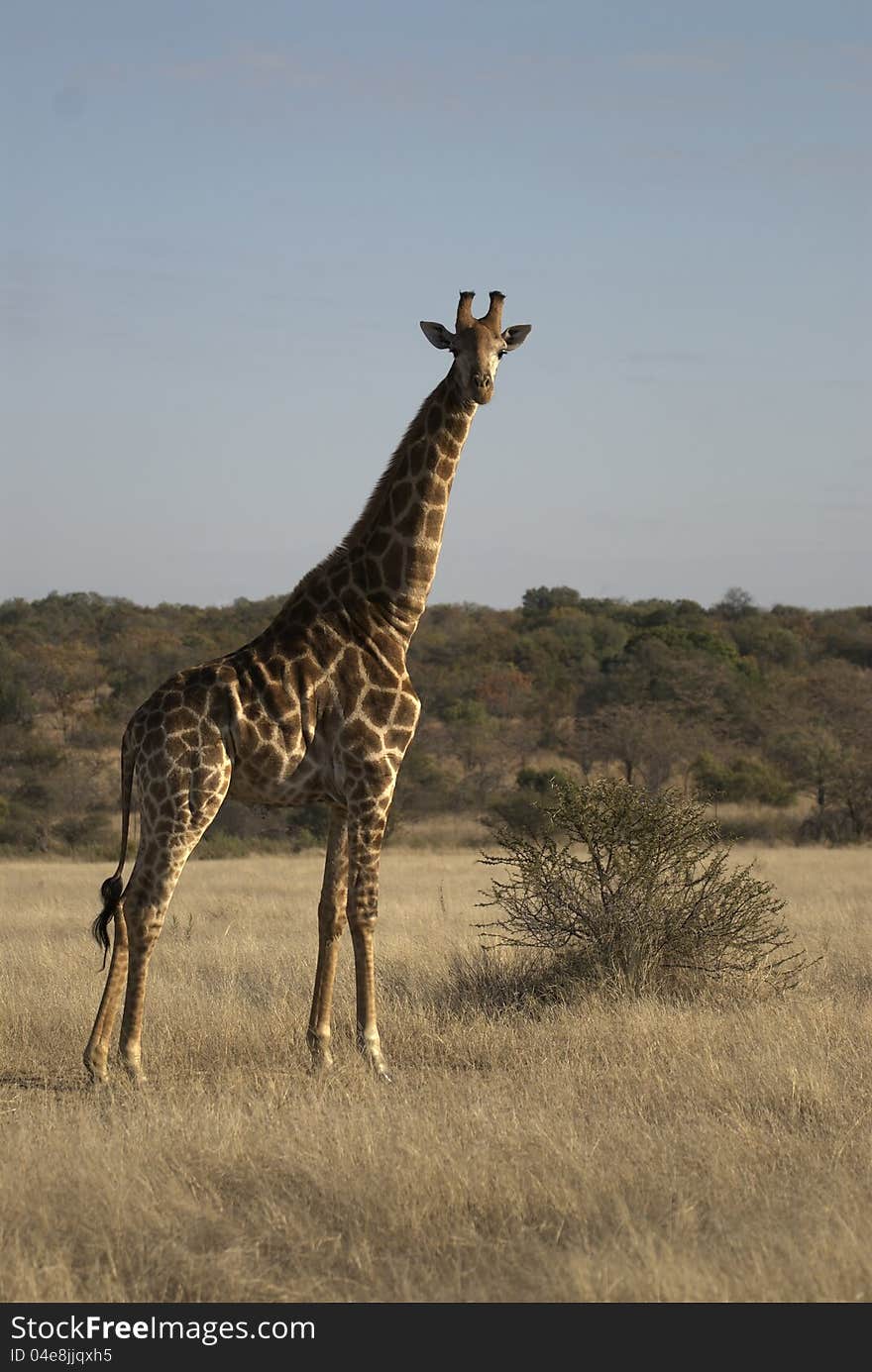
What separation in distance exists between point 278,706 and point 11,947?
5.40 metres

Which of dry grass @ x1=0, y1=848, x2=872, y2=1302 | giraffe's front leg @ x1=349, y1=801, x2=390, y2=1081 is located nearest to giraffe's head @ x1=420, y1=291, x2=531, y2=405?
giraffe's front leg @ x1=349, y1=801, x2=390, y2=1081

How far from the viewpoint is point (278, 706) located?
8.20 m

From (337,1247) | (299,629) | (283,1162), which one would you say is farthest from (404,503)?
(337,1247)

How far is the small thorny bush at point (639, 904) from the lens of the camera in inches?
386

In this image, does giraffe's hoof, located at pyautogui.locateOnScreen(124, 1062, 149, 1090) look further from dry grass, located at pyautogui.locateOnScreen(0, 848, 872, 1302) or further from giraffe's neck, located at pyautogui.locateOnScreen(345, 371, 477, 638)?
giraffe's neck, located at pyautogui.locateOnScreen(345, 371, 477, 638)

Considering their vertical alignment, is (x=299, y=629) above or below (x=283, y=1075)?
above

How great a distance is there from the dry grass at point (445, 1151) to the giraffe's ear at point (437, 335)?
3736mm


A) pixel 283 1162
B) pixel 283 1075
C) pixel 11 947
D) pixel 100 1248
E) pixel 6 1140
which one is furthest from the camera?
pixel 11 947

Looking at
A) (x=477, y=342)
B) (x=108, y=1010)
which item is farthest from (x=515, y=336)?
(x=108, y=1010)

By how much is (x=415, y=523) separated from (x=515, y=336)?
115 cm

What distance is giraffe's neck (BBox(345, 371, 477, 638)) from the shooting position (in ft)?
28.7
